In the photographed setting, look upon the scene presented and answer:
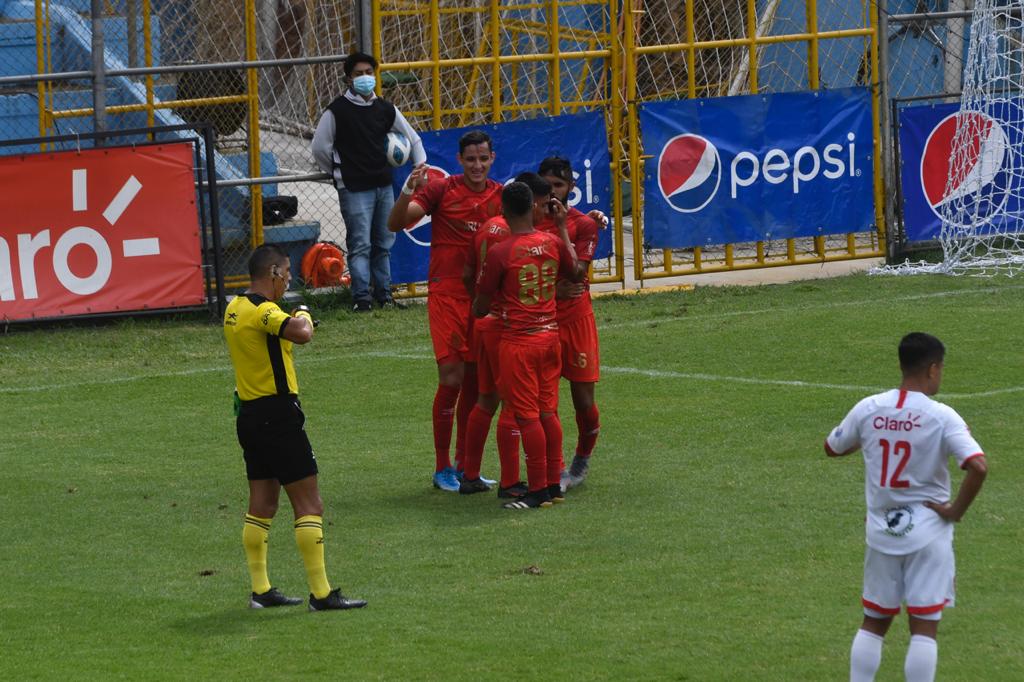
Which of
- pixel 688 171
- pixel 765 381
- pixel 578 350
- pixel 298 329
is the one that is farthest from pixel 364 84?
pixel 298 329

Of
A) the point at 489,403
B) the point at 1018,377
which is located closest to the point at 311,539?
the point at 489,403

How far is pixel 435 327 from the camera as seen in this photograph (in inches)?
384

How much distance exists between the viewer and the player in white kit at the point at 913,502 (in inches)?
219

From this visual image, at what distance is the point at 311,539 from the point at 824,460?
3521 mm

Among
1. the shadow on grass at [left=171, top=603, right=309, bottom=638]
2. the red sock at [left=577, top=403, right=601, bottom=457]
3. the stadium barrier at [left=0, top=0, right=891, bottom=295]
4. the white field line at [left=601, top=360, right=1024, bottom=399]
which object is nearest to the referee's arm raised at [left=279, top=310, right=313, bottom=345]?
the shadow on grass at [left=171, top=603, right=309, bottom=638]

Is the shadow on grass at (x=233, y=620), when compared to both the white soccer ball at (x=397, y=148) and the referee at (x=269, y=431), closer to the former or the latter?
the referee at (x=269, y=431)

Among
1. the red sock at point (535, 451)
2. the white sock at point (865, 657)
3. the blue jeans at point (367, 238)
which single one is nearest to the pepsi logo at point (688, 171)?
the blue jeans at point (367, 238)

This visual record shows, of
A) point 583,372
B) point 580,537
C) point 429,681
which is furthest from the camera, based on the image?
point 583,372

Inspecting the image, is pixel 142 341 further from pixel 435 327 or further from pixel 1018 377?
pixel 1018 377

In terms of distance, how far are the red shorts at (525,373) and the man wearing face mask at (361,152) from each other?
6.91 meters

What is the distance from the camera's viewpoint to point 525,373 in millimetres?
9016

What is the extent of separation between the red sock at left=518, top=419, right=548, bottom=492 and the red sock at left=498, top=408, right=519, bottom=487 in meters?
0.06

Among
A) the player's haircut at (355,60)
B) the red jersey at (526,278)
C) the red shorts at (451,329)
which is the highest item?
the player's haircut at (355,60)

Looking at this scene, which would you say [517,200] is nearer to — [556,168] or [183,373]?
[556,168]
